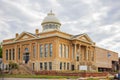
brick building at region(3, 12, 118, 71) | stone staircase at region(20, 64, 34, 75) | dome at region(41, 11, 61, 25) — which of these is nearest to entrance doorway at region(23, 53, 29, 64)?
brick building at region(3, 12, 118, 71)

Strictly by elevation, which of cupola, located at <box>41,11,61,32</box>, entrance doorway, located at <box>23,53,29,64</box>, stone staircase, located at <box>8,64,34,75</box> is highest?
cupola, located at <box>41,11,61,32</box>

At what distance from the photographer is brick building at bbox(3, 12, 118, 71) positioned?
5903 centimetres

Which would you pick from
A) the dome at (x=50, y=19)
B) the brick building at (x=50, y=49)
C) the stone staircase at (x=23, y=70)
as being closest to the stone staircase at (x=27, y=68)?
the stone staircase at (x=23, y=70)

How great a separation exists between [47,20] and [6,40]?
49.6ft

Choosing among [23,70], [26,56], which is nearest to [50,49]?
[23,70]

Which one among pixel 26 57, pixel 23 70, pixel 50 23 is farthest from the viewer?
pixel 50 23

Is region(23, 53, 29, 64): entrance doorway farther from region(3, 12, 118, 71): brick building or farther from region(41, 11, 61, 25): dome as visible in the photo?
region(41, 11, 61, 25): dome

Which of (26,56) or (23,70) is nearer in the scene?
(23,70)

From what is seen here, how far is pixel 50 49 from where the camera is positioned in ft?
196

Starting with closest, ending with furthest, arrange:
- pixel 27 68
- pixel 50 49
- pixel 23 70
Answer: pixel 23 70 → pixel 50 49 → pixel 27 68

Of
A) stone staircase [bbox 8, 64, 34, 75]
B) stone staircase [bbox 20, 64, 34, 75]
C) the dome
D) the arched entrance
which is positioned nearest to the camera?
stone staircase [bbox 8, 64, 34, 75]

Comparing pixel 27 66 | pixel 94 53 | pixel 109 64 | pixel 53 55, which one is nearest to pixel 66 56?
pixel 53 55

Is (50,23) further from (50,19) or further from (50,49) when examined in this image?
(50,49)

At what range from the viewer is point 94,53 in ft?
255
